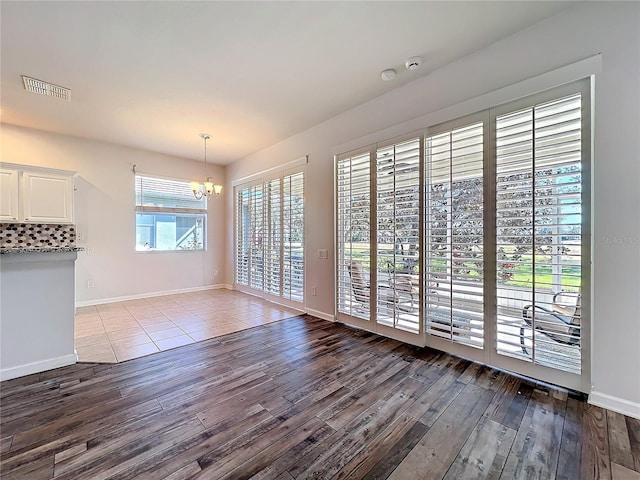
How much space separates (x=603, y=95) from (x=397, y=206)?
180cm

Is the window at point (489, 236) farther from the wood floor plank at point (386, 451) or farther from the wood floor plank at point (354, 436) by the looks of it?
the wood floor plank at point (386, 451)

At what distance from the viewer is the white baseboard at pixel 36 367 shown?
7.88ft

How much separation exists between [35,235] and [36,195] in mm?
621

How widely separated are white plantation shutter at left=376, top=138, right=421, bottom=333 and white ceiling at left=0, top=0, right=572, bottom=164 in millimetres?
890

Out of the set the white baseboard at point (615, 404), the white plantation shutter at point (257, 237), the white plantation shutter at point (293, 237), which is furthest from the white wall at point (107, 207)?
the white baseboard at point (615, 404)

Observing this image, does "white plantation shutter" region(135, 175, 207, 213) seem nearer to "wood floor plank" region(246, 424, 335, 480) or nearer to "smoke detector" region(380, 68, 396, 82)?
"smoke detector" region(380, 68, 396, 82)

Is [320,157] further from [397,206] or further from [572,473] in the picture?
[572,473]

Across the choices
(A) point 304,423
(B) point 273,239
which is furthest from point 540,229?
(B) point 273,239

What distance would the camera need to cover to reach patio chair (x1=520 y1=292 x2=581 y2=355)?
2099 millimetres

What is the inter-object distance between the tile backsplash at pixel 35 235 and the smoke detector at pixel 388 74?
4.95m

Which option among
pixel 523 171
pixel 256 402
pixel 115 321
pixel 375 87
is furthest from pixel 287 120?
pixel 115 321

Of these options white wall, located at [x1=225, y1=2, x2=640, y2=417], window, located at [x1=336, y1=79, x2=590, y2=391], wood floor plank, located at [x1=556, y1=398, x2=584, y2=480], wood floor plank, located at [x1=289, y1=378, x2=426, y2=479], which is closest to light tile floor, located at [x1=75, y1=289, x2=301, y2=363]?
window, located at [x1=336, y1=79, x2=590, y2=391]

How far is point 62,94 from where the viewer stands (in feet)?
10.9

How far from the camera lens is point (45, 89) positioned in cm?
322
